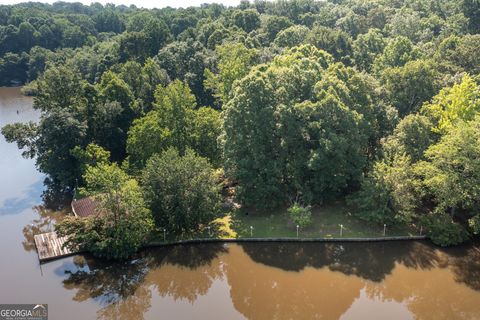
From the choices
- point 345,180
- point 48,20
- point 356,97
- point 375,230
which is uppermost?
point 48,20

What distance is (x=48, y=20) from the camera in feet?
367

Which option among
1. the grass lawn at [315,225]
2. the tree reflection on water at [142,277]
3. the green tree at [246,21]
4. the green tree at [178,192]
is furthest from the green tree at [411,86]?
the green tree at [246,21]

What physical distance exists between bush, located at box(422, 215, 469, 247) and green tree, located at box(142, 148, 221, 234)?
1697 cm

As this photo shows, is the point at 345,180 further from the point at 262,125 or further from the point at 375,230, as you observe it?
the point at 262,125

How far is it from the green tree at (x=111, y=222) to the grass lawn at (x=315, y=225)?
845 cm

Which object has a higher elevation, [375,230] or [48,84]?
[48,84]

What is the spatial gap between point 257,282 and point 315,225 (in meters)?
7.96

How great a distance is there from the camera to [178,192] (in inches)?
1251

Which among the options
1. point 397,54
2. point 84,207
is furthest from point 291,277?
point 397,54

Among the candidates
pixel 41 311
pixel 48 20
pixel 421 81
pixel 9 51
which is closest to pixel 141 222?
pixel 41 311

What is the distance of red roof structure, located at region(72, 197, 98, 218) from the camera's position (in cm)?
3444

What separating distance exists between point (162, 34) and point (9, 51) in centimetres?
5160

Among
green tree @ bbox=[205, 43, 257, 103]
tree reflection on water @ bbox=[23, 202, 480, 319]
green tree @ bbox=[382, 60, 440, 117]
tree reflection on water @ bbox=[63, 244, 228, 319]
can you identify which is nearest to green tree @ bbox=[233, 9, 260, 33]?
green tree @ bbox=[205, 43, 257, 103]

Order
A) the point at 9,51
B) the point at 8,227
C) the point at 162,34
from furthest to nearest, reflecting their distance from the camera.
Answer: the point at 9,51 → the point at 162,34 → the point at 8,227
